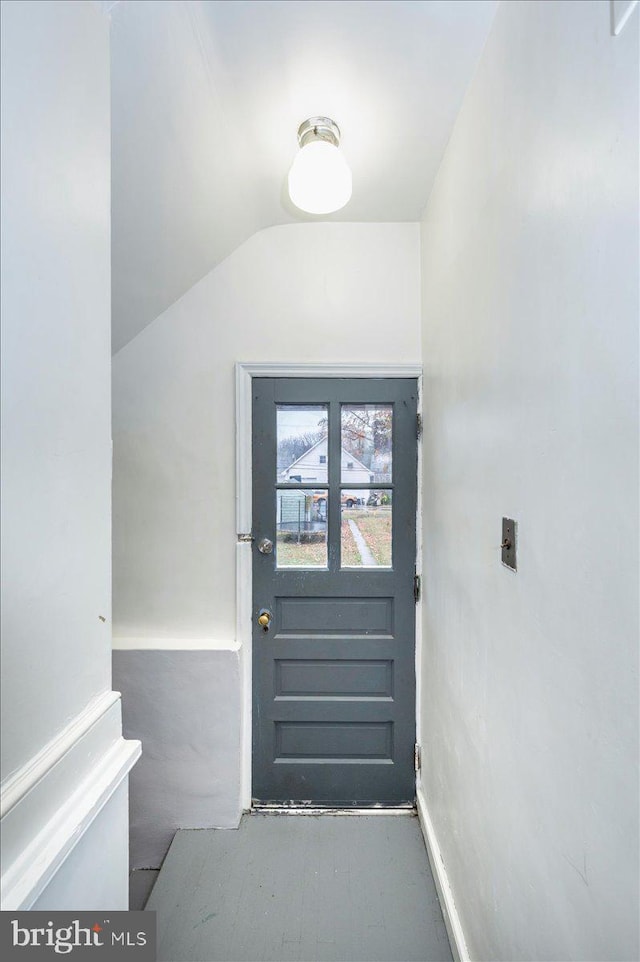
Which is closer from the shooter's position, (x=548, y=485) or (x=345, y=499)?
(x=548, y=485)

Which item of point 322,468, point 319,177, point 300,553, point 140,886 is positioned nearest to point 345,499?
point 322,468

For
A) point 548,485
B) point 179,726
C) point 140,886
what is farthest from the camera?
point 179,726

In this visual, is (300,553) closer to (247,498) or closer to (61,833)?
(247,498)

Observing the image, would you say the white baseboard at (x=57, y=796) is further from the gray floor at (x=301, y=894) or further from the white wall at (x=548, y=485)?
the gray floor at (x=301, y=894)

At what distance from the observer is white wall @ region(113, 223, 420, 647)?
77.3 inches

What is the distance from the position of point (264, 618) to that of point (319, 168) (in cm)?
164

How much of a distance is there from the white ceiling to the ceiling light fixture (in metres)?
0.04

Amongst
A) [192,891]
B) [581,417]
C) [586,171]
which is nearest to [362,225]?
[586,171]

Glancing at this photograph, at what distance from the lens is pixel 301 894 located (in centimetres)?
159

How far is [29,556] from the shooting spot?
664 millimetres

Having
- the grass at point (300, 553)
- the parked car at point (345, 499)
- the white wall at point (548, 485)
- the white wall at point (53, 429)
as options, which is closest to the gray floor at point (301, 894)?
the white wall at point (548, 485)

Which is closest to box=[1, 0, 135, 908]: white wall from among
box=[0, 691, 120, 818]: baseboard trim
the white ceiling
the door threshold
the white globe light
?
box=[0, 691, 120, 818]: baseboard trim

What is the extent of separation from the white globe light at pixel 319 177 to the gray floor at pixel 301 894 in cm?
230

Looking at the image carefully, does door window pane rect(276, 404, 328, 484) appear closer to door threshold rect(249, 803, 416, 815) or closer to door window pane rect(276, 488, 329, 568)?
door window pane rect(276, 488, 329, 568)
